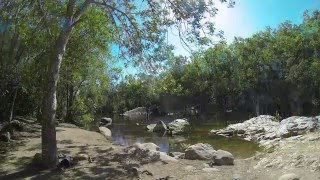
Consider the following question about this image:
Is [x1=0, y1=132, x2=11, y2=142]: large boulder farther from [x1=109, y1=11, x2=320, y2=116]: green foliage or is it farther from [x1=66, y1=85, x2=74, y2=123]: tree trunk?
[x1=109, y1=11, x2=320, y2=116]: green foliage

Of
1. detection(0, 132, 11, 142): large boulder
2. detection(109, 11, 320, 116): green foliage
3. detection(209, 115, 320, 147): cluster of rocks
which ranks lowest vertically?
detection(209, 115, 320, 147): cluster of rocks

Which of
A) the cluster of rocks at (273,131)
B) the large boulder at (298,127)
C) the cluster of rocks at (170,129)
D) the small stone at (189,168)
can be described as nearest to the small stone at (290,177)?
the small stone at (189,168)

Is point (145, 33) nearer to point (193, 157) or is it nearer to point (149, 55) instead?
point (149, 55)

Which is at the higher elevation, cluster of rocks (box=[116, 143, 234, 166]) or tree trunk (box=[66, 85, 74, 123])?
tree trunk (box=[66, 85, 74, 123])

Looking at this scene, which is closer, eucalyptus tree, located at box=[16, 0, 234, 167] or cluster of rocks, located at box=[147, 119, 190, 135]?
eucalyptus tree, located at box=[16, 0, 234, 167]

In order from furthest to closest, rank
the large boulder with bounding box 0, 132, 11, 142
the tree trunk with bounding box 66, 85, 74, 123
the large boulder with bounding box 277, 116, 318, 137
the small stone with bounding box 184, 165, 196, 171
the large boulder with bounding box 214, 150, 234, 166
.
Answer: the tree trunk with bounding box 66, 85, 74, 123, the large boulder with bounding box 277, 116, 318, 137, the large boulder with bounding box 0, 132, 11, 142, the large boulder with bounding box 214, 150, 234, 166, the small stone with bounding box 184, 165, 196, 171

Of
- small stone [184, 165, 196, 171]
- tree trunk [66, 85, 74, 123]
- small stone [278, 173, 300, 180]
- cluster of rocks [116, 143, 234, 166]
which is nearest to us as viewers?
small stone [278, 173, 300, 180]

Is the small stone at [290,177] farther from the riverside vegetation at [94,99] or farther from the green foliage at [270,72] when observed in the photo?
the green foliage at [270,72]

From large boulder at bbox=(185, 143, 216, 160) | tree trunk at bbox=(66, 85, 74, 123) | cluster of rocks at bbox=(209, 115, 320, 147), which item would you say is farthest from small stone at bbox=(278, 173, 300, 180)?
tree trunk at bbox=(66, 85, 74, 123)

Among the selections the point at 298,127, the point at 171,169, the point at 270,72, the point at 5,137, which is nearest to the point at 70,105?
the point at 5,137

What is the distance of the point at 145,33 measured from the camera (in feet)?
45.5

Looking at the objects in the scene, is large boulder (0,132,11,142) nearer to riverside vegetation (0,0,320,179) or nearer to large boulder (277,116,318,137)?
riverside vegetation (0,0,320,179)

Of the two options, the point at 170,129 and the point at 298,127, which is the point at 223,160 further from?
the point at 170,129

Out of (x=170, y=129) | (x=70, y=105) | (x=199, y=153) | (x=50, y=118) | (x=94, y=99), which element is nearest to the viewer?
(x=50, y=118)
